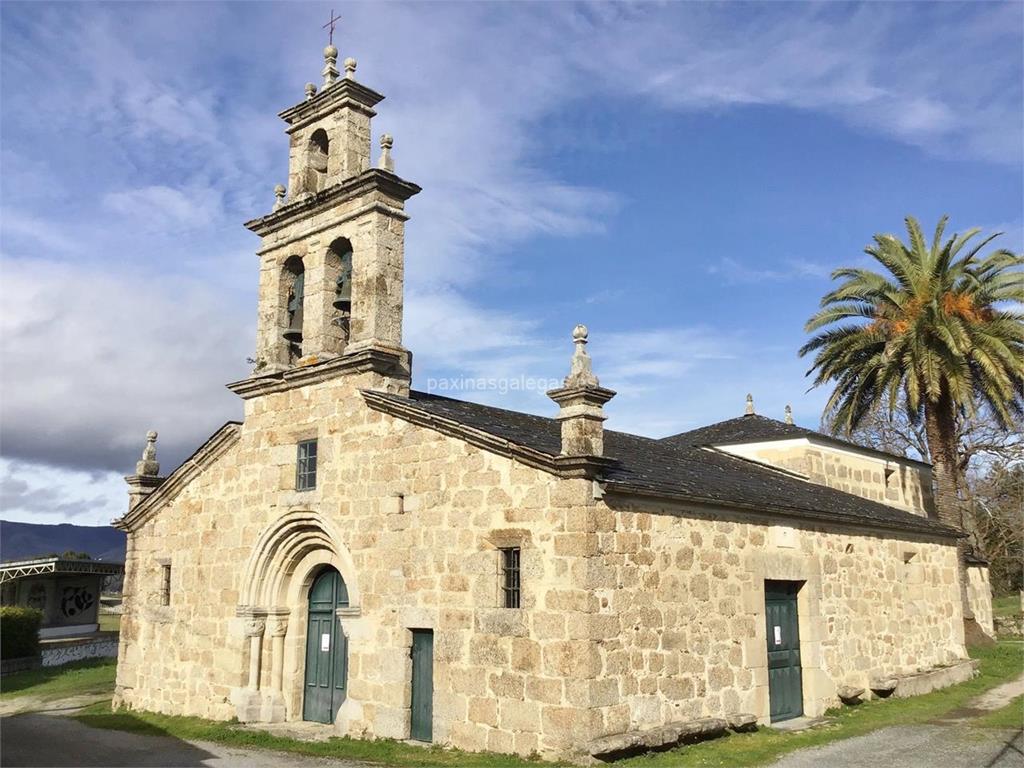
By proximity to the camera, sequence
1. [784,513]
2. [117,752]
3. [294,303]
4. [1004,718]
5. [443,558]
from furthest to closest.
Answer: [294,303], [784,513], [1004,718], [117,752], [443,558]

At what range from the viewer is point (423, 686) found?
1227cm

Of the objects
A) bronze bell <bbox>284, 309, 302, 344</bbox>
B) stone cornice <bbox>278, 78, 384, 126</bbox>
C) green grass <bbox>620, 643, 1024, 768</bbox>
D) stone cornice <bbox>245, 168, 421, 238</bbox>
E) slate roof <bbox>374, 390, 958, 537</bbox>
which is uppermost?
stone cornice <bbox>278, 78, 384, 126</bbox>

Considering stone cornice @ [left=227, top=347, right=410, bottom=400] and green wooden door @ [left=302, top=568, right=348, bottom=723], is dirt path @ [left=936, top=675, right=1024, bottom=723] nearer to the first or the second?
green wooden door @ [left=302, top=568, right=348, bottom=723]

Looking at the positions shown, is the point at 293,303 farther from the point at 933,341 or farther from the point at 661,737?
the point at 933,341

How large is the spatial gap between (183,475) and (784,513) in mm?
11223

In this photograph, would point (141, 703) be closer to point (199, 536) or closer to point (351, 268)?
point (199, 536)

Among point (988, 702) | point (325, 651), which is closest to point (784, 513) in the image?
point (988, 702)

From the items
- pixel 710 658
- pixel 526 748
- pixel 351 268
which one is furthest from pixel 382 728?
pixel 351 268

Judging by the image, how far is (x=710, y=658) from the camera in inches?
488

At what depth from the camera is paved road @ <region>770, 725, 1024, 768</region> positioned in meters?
10.5

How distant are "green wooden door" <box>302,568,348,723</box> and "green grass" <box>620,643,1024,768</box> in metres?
5.61

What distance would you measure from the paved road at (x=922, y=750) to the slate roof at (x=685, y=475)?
11.6ft

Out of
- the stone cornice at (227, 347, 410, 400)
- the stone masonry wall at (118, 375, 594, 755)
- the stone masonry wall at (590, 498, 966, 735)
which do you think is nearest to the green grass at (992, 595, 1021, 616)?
the stone masonry wall at (590, 498, 966, 735)

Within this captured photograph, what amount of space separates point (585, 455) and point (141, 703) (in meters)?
11.5
